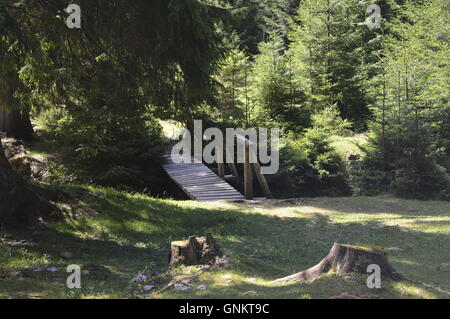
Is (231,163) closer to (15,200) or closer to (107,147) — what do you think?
(107,147)

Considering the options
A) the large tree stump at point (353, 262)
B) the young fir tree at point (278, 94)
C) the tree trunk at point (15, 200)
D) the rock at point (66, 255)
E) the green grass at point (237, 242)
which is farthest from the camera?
the young fir tree at point (278, 94)

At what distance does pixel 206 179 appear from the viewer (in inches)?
612

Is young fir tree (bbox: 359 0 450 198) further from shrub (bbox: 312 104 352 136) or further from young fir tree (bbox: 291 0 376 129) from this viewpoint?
young fir tree (bbox: 291 0 376 129)

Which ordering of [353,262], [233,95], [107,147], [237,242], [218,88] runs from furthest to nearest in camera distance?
[233,95], [218,88], [107,147], [237,242], [353,262]

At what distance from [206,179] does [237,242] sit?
6.45 metres

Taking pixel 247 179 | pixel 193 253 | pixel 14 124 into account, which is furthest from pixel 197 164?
pixel 193 253

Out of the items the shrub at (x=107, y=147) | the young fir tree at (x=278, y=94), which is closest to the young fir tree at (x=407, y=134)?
the young fir tree at (x=278, y=94)

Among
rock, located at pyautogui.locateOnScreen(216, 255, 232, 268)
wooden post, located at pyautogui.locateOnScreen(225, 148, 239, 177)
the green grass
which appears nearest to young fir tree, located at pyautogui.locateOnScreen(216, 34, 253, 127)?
wooden post, located at pyautogui.locateOnScreen(225, 148, 239, 177)

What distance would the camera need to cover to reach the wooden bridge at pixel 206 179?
14.2 m

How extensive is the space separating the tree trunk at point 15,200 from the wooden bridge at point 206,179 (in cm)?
564

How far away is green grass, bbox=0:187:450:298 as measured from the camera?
5453 millimetres

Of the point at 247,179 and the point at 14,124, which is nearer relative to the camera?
the point at 247,179

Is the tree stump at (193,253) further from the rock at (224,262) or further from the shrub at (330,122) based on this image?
the shrub at (330,122)

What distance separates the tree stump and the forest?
23mm
